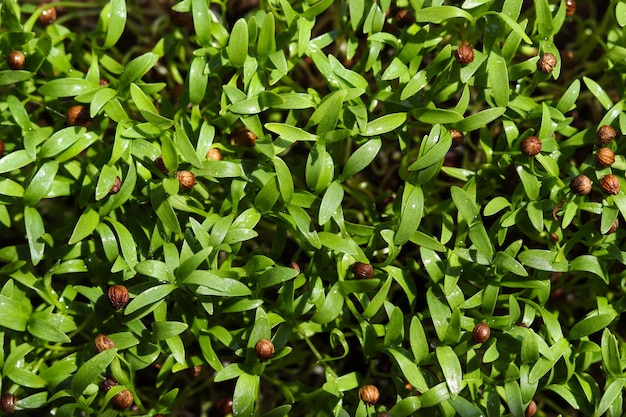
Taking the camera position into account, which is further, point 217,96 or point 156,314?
point 217,96

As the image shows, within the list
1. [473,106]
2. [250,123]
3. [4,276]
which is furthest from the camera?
[473,106]

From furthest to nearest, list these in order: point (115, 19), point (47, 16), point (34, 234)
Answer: point (47, 16)
point (115, 19)
point (34, 234)

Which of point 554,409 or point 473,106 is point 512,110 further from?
point 554,409

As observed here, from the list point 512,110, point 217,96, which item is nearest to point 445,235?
point 512,110

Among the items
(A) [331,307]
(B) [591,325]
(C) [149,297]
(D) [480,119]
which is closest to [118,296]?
(C) [149,297]

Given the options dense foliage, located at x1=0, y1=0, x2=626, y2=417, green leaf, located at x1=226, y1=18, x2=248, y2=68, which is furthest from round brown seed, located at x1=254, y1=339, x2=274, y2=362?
green leaf, located at x1=226, y1=18, x2=248, y2=68

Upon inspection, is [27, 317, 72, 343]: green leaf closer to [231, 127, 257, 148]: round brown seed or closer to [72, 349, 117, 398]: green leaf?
[72, 349, 117, 398]: green leaf

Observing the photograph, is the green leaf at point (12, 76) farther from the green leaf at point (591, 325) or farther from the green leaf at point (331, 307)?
the green leaf at point (591, 325)

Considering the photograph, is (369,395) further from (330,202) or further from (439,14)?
(439,14)
